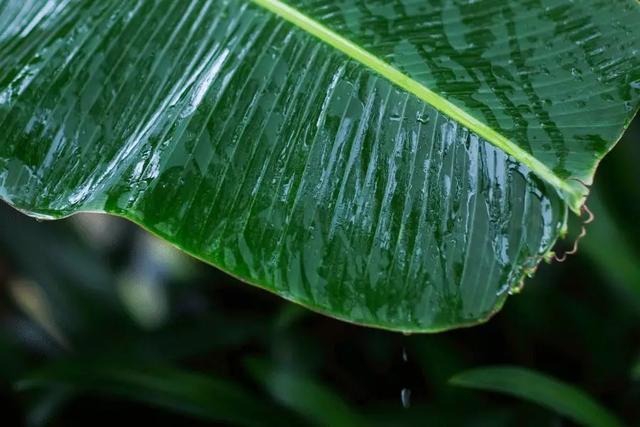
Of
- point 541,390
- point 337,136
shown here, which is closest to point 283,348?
point 541,390

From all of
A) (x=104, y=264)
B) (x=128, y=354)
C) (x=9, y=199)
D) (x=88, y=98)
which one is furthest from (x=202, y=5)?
(x=104, y=264)

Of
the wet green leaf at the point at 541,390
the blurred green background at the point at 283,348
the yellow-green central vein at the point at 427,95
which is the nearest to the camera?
the yellow-green central vein at the point at 427,95

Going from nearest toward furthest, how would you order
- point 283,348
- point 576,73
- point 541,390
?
point 576,73
point 541,390
point 283,348

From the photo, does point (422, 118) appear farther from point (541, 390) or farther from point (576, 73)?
point (541, 390)

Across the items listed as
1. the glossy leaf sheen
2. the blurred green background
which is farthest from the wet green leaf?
the glossy leaf sheen

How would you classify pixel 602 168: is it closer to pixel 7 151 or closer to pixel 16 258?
pixel 7 151

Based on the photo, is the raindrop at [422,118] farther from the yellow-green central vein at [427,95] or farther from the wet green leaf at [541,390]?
the wet green leaf at [541,390]

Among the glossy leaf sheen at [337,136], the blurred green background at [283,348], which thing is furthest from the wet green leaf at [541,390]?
the glossy leaf sheen at [337,136]
